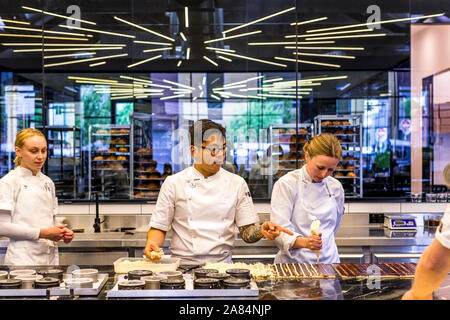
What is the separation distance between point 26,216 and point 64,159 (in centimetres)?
355

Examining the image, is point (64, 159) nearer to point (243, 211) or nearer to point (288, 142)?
point (288, 142)

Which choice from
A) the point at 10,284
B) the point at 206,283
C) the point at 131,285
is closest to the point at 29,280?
the point at 10,284

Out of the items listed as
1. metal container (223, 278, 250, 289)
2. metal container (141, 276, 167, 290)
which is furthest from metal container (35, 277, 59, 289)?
metal container (223, 278, 250, 289)

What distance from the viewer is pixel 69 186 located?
626 cm

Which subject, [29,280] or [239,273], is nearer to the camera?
[29,280]

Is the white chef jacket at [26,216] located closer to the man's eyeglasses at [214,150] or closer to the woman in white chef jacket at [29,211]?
the woman in white chef jacket at [29,211]

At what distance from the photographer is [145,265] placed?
2406 millimetres

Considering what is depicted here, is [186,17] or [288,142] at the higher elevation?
[186,17]

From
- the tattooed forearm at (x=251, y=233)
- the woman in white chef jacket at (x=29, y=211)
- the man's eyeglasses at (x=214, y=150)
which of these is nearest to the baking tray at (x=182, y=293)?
the tattooed forearm at (x=251, y=233)

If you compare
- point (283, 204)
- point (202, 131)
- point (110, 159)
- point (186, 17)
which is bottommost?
point (283, 204)

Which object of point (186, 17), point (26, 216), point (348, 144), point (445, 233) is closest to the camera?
point (445, 233)

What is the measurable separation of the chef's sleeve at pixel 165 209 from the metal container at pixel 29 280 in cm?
90

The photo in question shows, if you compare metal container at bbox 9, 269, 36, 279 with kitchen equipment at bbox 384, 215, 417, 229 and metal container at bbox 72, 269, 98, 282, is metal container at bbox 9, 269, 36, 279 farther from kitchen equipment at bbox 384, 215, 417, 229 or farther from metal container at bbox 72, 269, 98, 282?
kitchen equipment at bbox 384, 215, 417, 229

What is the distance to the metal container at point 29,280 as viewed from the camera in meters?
2.07
